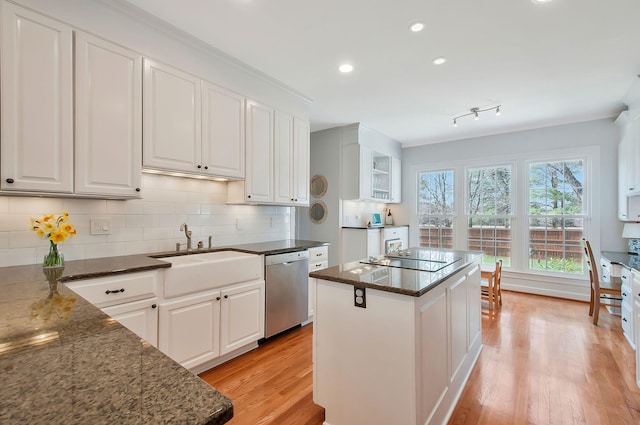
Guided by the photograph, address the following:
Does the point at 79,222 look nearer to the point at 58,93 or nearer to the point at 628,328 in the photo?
the point at 58,93

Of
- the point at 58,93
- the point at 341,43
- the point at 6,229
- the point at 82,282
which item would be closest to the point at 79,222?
the point at 6,229

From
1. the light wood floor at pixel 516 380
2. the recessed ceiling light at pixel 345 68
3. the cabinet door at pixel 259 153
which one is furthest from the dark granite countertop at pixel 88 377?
the recessed ceiling light at pixel 345 68

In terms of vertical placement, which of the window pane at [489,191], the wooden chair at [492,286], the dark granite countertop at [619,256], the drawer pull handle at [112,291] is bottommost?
the wooden chair at [492,286]

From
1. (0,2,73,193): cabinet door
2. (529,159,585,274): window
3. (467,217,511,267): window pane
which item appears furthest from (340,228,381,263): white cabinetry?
(0,2,73,193): cabinet door

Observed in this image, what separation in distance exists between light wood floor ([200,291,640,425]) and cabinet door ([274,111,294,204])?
4.95 feet

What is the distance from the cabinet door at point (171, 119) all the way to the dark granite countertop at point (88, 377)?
1539mm

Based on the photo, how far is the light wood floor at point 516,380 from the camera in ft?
6.21

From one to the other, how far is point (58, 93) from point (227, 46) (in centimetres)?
131

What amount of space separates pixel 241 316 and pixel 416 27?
2.75 metres

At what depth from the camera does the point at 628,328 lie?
9.44ft

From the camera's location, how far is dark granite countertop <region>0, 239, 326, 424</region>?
479mm

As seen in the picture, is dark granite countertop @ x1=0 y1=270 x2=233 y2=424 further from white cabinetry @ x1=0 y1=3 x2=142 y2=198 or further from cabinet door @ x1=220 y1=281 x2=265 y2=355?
cabinet door @ x1=220 y1=281 x2=265 y2=355

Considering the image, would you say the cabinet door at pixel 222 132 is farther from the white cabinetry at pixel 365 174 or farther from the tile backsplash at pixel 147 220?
the white cabinetry at pixel 365 174

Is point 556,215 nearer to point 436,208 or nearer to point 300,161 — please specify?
point 436,208
